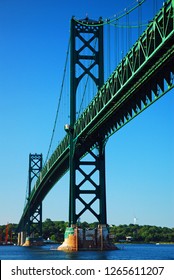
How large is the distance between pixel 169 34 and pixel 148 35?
14.4ft

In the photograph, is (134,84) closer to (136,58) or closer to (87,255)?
(136,58)

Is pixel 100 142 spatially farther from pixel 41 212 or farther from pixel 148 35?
pixel 41 212

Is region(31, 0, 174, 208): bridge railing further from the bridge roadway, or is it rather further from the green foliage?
the green foliage

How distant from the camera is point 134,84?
129ft

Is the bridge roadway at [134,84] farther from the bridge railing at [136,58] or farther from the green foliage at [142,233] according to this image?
the green foliage at [142,233]

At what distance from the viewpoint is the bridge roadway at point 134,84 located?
32.4 meters

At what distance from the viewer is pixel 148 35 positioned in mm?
34688

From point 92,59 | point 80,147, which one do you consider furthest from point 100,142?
point 92,59

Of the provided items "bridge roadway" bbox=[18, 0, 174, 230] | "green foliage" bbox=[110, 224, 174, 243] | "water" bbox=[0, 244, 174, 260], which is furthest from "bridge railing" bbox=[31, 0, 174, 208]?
"green foliage" bbox=[110, 224, 174, 243]

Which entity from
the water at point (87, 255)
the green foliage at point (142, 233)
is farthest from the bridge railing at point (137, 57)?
the green foliage at point (142, 233)

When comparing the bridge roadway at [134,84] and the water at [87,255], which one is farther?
the water at [87,255]

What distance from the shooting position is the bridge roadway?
32375 millimetres

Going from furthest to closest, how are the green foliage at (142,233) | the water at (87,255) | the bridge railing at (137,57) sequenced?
the green foliage at (142,233), the water at (87,255), the bridge railing at (137,57)

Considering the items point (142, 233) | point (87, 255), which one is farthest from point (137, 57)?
point (142, 233)
